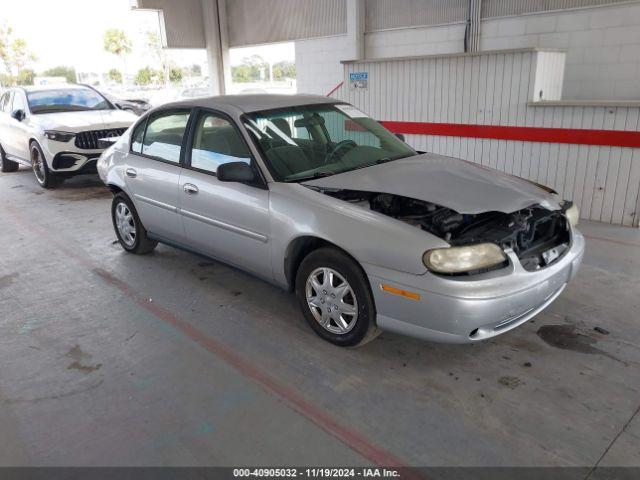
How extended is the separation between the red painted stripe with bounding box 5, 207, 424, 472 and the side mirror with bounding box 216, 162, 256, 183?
3.73 ft

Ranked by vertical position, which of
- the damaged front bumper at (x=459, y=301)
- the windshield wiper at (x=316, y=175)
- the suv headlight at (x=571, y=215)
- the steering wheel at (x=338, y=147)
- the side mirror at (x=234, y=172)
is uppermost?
the steering wheel at (x=338, y=147)

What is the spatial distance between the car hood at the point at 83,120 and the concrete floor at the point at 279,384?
4.54 meters

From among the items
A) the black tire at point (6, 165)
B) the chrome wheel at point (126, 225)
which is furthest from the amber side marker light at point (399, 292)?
the black tire at point (6, 165)

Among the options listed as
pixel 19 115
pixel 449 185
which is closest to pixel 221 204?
pixel 449 185

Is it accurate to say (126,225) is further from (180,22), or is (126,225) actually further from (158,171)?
(180,22)

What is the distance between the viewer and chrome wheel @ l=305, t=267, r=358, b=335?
10.5ft

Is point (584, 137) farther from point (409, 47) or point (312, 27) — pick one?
point (312, 27)

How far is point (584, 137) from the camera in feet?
19.7

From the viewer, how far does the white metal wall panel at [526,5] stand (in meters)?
7.72

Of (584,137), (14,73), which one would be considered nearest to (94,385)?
(584,137)

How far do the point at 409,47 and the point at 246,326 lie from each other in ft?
27.5

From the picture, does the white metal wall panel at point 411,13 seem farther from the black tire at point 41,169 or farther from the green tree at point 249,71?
the green tree at point 249,71

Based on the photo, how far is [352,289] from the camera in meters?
3.13

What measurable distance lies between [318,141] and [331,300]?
4.43 ft
